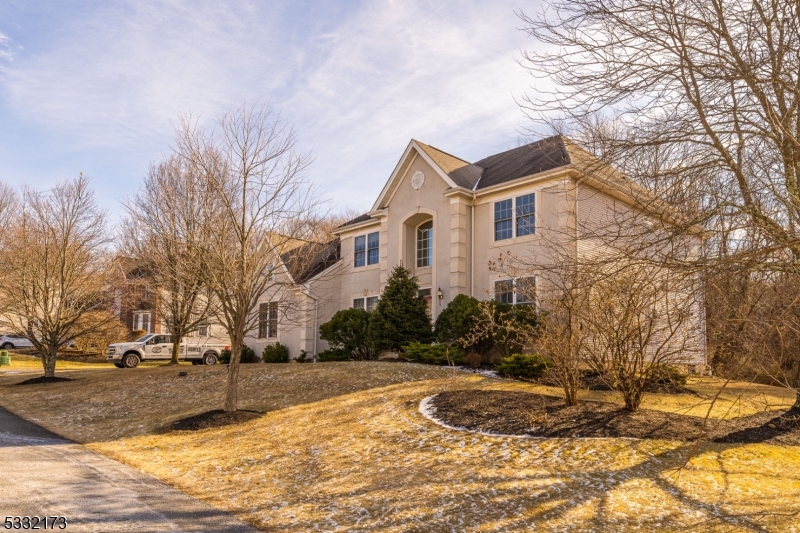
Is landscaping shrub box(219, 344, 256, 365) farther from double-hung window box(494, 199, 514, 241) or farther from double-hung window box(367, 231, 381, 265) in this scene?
double-hung window box(494, 199, 514, 241)

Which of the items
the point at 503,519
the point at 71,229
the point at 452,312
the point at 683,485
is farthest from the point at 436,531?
the point at 71,229

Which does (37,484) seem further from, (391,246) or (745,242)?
(391,246)

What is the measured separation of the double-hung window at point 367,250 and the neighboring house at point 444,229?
0.04 m

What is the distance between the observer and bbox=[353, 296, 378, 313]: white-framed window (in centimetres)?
2348

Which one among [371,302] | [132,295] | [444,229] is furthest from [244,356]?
[444,229]

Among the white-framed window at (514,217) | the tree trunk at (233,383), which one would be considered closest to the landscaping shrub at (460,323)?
the white-framed window at (514,217)

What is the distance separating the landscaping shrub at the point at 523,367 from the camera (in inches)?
557

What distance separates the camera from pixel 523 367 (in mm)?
14422

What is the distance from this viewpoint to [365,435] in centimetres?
1008

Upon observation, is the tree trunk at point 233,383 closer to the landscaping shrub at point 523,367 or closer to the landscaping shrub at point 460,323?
the landscaping shrub at point 523,367

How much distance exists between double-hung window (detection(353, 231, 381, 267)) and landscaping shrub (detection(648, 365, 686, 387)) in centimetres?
1283

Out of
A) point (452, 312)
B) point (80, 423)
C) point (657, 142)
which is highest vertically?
point (657, 142)

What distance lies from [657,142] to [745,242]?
2155mm

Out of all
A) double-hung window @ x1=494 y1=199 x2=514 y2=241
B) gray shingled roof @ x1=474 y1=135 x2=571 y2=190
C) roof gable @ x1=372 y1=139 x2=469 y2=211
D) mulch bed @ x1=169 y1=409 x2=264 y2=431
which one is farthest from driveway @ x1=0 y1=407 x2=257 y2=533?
roof gable @ x1=372 y1=139 x2=469 y2=211
